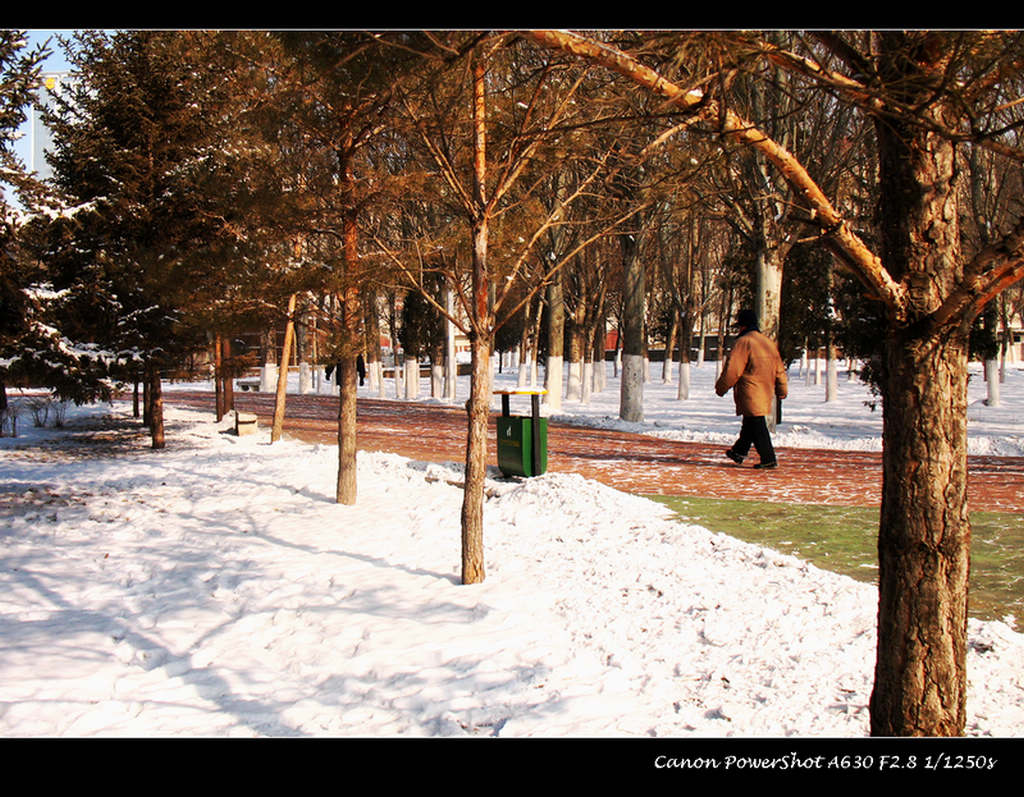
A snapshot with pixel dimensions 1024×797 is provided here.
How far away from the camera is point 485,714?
4566 mm

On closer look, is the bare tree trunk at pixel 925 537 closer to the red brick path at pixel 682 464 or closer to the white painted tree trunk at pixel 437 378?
the red brick path at pixel 682 464

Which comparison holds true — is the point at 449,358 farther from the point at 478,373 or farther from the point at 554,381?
the point at 478,373

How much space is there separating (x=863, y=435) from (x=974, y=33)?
15326mm

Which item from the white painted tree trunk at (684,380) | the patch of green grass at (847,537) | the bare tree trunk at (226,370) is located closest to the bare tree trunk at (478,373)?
the patch of green grass at (847,537)

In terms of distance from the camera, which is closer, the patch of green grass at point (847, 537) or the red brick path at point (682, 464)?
the patch of green grass at point (847, 537)

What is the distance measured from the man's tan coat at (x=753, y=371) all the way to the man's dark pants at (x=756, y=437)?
240 millimetres

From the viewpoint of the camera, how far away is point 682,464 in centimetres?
1254

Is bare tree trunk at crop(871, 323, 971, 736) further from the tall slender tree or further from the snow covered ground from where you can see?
the snow covered ground

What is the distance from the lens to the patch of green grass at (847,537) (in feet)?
19.9

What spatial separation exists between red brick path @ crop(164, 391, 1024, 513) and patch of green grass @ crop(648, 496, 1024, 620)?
1.84 feet

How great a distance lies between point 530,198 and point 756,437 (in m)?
4.94

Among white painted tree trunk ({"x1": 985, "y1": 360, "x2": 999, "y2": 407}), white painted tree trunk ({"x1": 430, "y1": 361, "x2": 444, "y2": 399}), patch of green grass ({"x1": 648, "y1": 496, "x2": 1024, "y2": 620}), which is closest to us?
patch of green grass ({"x1": 648, "y1": 496, "x2": 1024, "y2": 620})

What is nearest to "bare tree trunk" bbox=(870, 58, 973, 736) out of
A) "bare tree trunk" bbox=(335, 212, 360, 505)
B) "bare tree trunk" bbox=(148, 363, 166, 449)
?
"bare tree trunk" bbox=(335, 212, 360, 505)

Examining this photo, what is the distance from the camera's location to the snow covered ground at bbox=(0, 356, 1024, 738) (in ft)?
15.0
